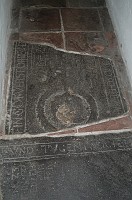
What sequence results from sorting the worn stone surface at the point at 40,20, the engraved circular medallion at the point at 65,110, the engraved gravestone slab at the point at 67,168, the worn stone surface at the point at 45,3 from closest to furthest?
the engraved gravestone slab at the point at 67,168 < the engraved circular medallion at the point at 65,110 < the worn stone surface at the point at 40,20 < the worn stone surface at the point at 45,3

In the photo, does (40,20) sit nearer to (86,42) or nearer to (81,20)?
(81,20)

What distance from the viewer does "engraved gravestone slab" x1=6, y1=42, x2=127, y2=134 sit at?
8.31ft

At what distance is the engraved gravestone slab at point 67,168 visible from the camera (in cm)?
211

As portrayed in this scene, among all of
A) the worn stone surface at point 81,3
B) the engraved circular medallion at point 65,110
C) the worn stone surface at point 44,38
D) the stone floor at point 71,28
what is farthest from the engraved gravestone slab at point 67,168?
the worn stone surface at point 81,3

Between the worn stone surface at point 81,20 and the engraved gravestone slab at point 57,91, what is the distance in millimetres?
465

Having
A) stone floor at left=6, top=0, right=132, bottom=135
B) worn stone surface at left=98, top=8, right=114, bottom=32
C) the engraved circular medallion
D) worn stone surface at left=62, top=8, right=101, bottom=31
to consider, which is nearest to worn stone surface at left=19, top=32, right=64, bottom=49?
stone floor at left=6, top=0, right=132, bottom=135

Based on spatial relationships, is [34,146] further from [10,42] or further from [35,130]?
[10,42]

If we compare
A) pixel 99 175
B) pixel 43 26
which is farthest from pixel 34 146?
pixel 43 26

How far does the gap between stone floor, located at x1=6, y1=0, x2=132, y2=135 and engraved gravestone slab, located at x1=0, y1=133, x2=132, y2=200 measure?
597mm

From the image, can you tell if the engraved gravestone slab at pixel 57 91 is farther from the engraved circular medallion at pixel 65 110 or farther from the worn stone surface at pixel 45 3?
the worn stone surface at pixel 45 3

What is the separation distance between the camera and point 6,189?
211 centimetres

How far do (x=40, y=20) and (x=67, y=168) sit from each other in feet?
6.06

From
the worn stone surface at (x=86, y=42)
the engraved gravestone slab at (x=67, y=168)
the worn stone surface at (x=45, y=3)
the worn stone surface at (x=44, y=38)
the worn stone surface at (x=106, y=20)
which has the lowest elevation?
the engraved gravestone slab at (x=67, y=168)

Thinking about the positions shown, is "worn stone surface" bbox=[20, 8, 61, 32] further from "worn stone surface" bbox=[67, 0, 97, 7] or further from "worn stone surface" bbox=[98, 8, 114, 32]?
"worn stone surface" bbox=[98, 8, 114, 32]
